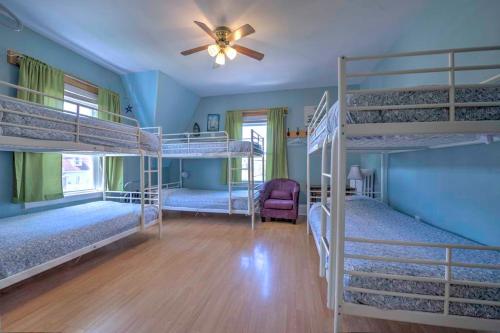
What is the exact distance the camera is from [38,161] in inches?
109

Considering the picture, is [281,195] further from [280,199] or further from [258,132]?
[258,132]

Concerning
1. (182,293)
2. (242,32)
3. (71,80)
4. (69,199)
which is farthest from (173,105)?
(182,293)

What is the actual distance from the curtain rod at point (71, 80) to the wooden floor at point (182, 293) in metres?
2.40

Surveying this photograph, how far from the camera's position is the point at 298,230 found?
3.67 m

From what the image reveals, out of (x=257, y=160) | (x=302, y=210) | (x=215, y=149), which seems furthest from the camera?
(x=257, y=160)

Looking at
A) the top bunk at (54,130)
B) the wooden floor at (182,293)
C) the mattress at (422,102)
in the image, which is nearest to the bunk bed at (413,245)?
the mattress at (422,102)

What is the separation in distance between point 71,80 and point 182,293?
3.34 m

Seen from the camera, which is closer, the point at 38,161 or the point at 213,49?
the point at 213,49

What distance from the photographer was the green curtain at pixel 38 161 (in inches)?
102

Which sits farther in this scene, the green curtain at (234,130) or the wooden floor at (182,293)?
the green curtain at (234,130)

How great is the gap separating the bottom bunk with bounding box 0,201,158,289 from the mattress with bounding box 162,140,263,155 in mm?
1269

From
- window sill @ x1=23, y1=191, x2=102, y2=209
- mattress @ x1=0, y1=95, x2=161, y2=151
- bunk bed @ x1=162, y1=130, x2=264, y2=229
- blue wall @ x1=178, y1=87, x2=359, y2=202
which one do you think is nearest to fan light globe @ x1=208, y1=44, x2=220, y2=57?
mattress @ x1=0, y1=95, x2=161, y2=151

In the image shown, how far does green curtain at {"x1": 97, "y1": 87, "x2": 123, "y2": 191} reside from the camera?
3670 millimetres

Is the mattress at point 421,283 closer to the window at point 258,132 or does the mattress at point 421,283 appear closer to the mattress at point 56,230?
the mattress at point 56,230
